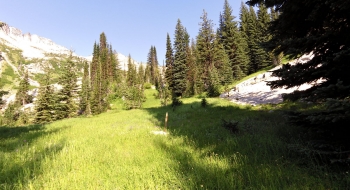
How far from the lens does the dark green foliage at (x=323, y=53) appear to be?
3.59 meters

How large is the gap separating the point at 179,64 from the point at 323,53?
169 feet

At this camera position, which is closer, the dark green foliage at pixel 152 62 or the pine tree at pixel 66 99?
the pine tree at pixel 66 99

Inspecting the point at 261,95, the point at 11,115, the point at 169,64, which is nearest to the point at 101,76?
the point at 169,64

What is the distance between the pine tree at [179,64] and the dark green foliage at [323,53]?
4654 centimetres

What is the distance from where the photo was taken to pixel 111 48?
9612 cm

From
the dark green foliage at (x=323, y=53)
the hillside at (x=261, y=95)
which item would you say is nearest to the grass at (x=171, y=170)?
the dark green foliage at (x=323, y=53)

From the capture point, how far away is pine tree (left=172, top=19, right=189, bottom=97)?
54.2 meters

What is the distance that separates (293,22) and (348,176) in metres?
4.97

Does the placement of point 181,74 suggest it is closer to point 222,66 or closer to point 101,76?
point 222,66

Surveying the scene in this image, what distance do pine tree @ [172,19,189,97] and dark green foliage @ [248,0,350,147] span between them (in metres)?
46.5

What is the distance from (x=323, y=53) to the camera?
4.84 metres

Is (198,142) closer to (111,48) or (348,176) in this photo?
(348,176)

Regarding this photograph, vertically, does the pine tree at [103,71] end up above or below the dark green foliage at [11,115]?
above

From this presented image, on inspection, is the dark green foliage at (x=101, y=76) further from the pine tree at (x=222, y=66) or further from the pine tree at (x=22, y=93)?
the pine tree at (x=222, y=66)
